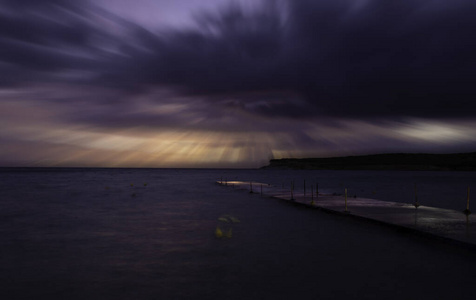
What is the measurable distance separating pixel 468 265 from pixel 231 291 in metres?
8.18

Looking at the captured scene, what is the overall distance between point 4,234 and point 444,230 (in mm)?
23603

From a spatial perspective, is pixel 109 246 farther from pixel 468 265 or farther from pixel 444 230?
pixel 444 230

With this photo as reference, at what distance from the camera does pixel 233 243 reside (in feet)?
59.0

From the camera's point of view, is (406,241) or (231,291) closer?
(231,291)

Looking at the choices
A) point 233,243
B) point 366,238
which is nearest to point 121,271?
point 233,243

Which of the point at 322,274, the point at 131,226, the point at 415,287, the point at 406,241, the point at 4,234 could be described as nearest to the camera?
the point at 415,287

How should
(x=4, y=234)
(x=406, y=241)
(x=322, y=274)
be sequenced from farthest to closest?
(x=4, y=234) < (x=406, y=241) < (x=322, y=274)

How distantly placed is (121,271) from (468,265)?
465 inches

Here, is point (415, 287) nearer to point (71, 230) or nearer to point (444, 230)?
point (444, 230)

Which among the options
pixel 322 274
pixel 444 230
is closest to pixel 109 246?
pixel 322 274

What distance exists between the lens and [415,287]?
10.7 m

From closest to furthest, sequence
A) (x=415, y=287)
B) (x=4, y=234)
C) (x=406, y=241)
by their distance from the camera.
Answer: (x=415, y=287)
(x=406, y=241)
(x=4, y=234)

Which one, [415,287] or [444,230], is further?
[444,230]

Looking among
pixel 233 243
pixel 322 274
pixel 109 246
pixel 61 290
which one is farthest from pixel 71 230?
pixel 322 274
